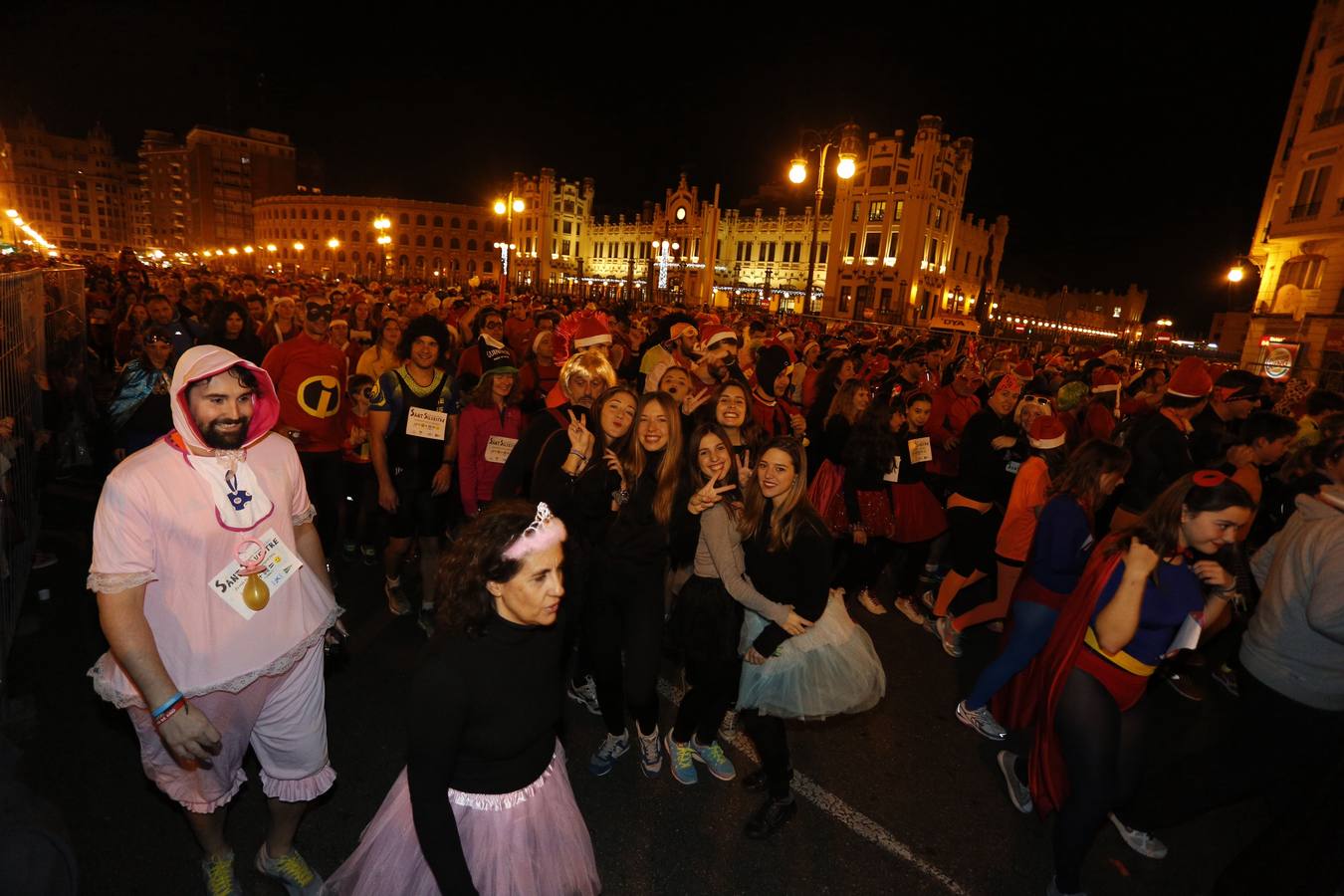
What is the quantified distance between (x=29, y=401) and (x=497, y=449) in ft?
12.8

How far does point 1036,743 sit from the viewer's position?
3.08 meters

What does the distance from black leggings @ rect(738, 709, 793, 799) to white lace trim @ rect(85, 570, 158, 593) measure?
2423 mm

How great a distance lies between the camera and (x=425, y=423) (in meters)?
4.54

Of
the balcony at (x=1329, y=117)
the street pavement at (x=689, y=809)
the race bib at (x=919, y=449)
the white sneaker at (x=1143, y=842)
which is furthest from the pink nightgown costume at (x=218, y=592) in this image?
the balcony at (x=1329, y=117)

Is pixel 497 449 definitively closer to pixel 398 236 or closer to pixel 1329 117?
pixel 1329 117

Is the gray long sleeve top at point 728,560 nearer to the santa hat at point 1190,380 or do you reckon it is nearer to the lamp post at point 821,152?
the santa hat at point 1190,380

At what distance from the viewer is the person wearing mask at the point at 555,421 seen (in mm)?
3453

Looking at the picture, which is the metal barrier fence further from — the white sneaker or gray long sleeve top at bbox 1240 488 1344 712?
gray long sleeve top at bbox 1240 488 1344 712

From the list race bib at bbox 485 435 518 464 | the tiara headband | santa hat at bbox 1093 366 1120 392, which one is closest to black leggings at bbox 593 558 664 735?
the tiara headband

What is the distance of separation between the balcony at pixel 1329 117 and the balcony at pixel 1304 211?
8.86 feet

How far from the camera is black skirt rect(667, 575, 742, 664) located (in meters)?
2.99

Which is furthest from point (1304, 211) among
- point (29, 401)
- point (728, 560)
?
point (29, 401)

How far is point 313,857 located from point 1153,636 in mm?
3774

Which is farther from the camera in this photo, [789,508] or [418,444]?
[418,444]
